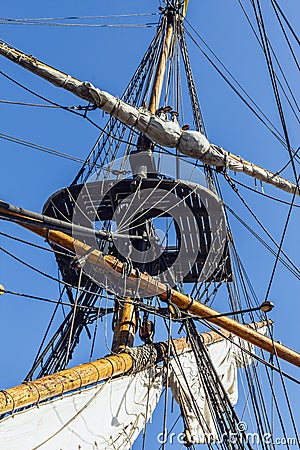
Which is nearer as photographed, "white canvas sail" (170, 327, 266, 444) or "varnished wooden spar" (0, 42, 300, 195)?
"varnished wooden spar" (0, 42, 300, 195)

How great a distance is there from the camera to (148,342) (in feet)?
27.7

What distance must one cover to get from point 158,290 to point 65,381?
7.62 feet

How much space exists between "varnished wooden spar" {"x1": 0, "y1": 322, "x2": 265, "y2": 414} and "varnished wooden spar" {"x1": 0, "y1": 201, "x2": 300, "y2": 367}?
2.18ft

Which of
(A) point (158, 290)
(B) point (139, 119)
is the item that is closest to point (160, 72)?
(A) point (158, 290)

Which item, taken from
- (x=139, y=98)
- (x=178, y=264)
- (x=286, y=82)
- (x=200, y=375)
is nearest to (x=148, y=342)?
(x=200, y=375)

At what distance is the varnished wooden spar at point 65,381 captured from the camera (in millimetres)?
5480

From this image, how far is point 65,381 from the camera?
625cm

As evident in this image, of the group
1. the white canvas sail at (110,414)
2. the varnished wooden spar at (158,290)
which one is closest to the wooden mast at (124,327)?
the varnished wooden spar at (158,290)

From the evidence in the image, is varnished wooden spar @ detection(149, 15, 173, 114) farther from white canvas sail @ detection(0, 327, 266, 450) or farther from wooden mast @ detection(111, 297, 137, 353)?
white canvas sail @ detection(0, 327, 266, 450)

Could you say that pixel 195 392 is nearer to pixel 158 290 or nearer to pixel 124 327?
pixel 124 327

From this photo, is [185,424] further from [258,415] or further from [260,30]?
[260,30]

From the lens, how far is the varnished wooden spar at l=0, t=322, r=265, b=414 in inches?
216

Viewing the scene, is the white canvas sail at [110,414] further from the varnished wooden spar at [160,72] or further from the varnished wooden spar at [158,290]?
the varnished wooden spar at [160,72]

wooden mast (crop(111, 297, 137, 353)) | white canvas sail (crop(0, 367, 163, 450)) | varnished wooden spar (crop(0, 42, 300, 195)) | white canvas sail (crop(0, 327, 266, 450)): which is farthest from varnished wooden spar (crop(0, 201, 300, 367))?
varnished wooden spar (crop(0, 42, 300, 195))
